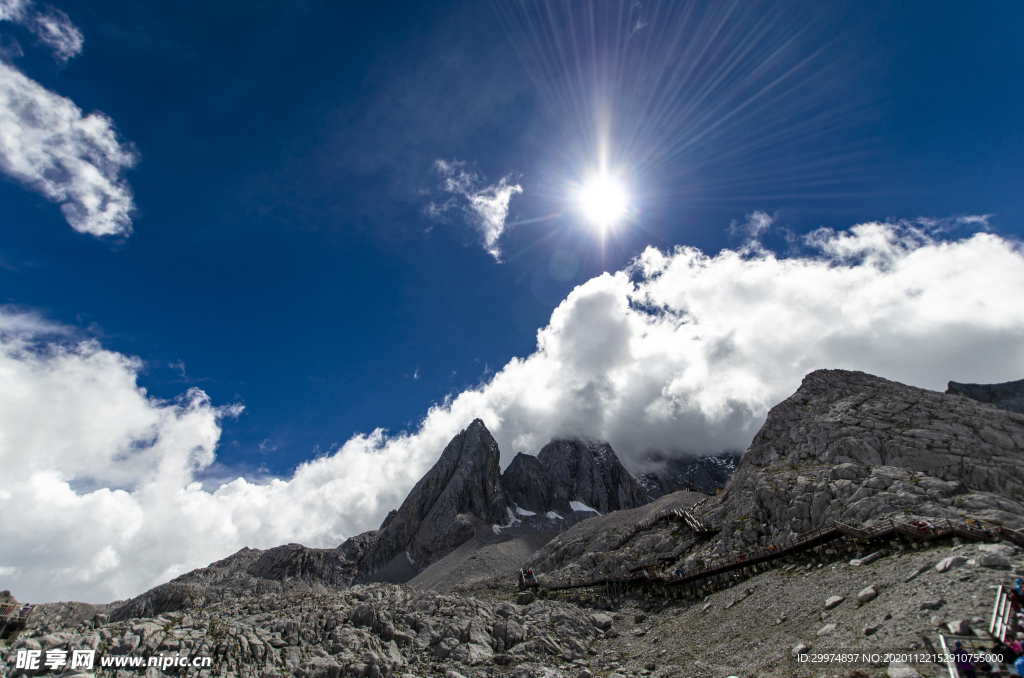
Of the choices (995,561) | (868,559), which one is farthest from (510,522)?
(995,561)

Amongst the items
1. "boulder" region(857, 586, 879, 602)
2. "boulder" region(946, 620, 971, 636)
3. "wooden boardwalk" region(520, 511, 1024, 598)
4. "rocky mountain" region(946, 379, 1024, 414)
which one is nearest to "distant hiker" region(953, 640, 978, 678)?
"boulder" region(946, 620, 971, 636)

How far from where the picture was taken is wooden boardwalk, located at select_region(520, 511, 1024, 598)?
115ft

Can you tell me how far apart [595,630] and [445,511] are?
140 metres

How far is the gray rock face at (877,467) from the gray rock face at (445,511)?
117215 millimetres

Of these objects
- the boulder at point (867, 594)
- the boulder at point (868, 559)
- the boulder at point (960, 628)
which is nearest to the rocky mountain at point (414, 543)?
the boulder at point (868, 559)

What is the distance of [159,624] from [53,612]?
507 feet

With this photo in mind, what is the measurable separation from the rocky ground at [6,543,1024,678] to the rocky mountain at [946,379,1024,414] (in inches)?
7367

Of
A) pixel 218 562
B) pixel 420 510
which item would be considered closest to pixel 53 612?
pixel 218 562

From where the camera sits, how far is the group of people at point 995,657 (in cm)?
1711

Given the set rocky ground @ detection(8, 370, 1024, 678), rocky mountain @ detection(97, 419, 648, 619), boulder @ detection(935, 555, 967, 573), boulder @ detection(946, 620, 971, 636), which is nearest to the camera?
boulder @ detection(946, 620, 971, 636)

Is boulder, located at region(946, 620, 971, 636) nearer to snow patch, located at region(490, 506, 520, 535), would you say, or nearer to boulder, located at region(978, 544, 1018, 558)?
boulder, located at region(978, 544, 1018, 558)

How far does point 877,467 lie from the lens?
189ft

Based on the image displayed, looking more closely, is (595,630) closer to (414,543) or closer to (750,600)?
(750,600)

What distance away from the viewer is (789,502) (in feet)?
191
